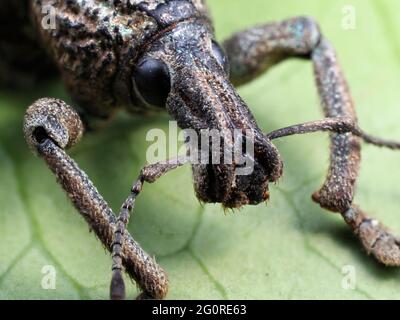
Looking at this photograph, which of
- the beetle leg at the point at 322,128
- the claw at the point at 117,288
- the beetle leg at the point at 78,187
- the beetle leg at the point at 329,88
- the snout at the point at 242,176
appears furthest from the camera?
the beetle leg at the point at 329,88

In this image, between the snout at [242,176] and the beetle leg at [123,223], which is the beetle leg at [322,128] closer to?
the snout at [242,176]

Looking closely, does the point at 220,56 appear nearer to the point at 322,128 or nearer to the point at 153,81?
the point at 153,81

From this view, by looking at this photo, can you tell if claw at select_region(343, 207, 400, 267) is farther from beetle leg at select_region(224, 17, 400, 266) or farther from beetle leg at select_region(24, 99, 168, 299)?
beetle leg at select_region(24, 99, 168, 299)

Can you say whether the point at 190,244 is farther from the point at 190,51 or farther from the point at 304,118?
the point at 304,118

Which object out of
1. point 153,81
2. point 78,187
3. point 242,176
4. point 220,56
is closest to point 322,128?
point 242,176

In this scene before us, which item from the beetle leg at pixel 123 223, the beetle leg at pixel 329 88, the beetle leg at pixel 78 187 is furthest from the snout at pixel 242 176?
the beetle leg at pixel 329 88

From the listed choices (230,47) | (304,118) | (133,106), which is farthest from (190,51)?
(304,118)

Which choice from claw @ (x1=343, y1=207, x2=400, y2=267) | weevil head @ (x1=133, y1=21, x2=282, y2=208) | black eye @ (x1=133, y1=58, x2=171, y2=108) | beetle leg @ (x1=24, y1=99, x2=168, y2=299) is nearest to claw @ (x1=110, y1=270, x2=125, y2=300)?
beetle leg @ (x1=24, y1=99, x2=168, y2=299)

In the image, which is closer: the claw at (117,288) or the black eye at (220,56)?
the claw at (117,288)
